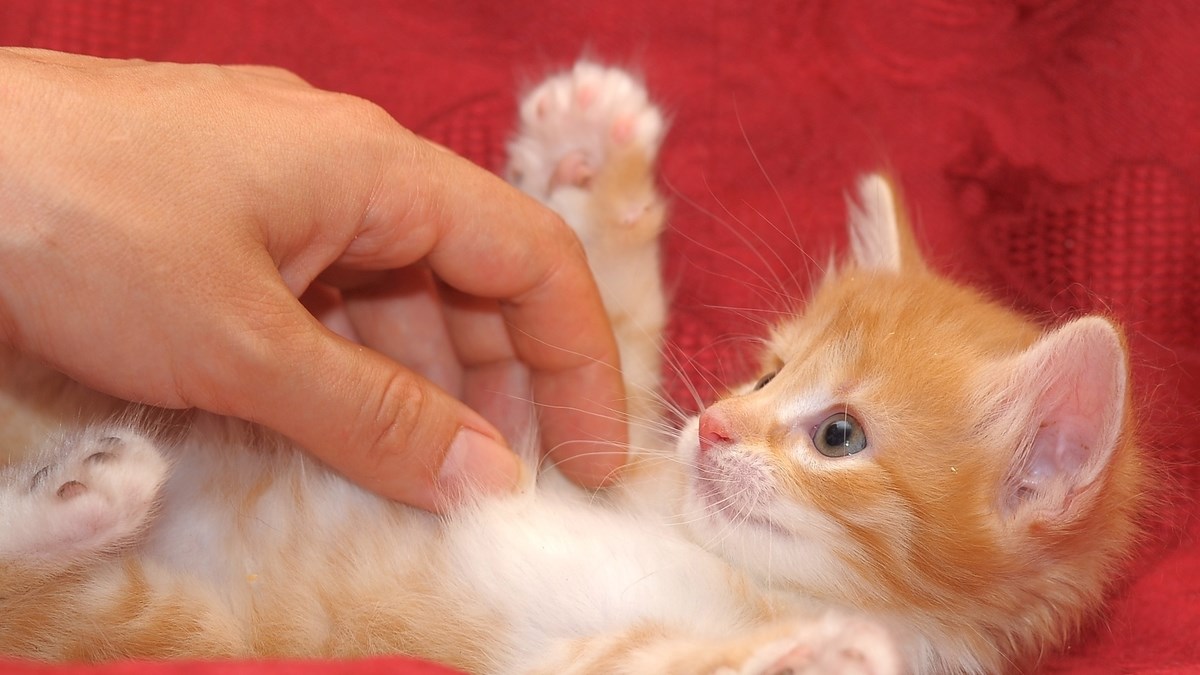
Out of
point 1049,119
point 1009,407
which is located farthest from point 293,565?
point 1049,119

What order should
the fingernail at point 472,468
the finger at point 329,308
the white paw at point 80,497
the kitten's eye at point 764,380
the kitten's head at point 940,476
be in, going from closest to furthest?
the kitten's head at point 940,476 < the white paw at point 80,497 < the fingernail at point 472,468 < the kitten's eye at point 764,380 < the finger at point 329,308

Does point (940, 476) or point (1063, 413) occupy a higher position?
point (1063, 413)

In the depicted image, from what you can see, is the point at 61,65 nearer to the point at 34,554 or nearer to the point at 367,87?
the point at 34,554

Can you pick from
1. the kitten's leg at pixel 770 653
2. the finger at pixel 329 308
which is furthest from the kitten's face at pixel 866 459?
the finger at pixel 329 308

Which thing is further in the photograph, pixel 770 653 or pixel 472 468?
pixel 472 468

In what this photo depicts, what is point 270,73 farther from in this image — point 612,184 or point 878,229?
point 878,229

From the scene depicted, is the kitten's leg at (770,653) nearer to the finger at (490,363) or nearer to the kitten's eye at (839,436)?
the kitten's eye at (839,436)

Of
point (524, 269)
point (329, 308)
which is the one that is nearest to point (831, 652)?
point (524, 269)
